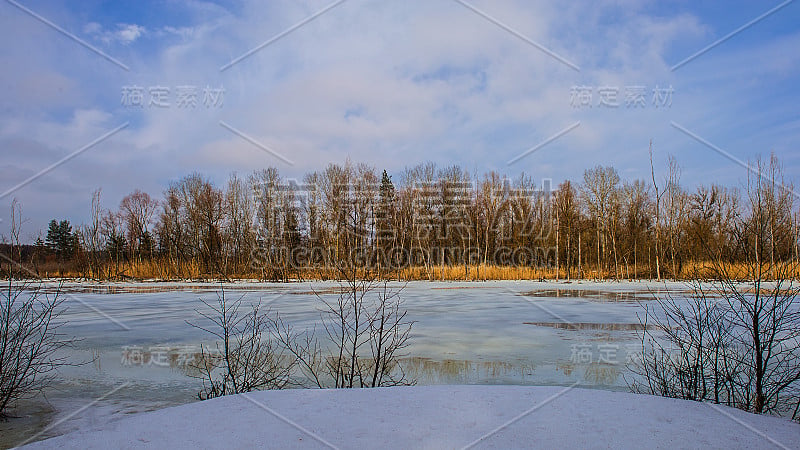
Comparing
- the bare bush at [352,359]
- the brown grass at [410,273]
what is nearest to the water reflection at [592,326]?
the bare bush at [352,359]

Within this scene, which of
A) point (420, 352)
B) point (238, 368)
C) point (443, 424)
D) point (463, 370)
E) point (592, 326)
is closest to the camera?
point (443, 424)

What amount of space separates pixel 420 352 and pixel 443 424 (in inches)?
119

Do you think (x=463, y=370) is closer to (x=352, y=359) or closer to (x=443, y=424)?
(x=352, y=359)

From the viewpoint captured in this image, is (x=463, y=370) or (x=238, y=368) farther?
(x=463, y=370)

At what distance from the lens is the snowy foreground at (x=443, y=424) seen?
293cm

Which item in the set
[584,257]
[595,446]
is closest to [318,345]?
[595,446]

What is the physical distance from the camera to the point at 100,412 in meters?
4.05

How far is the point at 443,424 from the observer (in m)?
3.24

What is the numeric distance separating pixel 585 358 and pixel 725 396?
4.88 ft

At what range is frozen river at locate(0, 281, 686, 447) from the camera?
172 inches

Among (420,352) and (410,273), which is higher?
(410,273)

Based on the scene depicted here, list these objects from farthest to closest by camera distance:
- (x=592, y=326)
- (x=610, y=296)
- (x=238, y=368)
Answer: (x=610, y=296)
(x=592, y=326)
(x=238, y=368)

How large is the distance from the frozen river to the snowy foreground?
86 centimetres

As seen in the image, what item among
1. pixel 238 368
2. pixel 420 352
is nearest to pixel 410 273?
pixel 420 352
